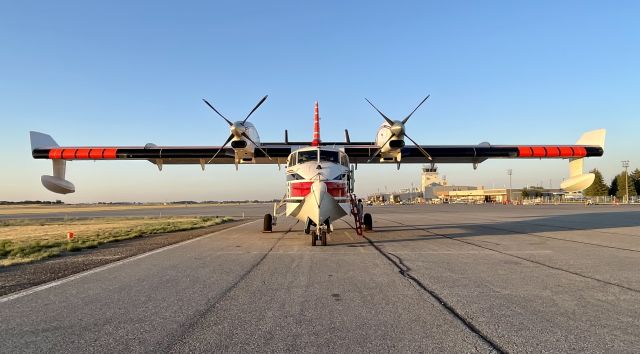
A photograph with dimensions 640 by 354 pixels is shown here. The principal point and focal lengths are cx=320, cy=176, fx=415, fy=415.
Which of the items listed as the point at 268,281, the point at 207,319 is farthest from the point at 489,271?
the point at 207,319

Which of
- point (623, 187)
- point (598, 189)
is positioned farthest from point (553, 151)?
point (598, 189)

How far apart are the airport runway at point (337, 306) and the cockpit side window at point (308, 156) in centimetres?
550

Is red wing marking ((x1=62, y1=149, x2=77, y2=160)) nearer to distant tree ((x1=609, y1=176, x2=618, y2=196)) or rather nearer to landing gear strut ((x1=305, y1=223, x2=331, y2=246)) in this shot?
landing gear strut ((x1=305, y1=223, x2=331, y2=246))

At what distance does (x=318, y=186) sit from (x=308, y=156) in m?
2.45

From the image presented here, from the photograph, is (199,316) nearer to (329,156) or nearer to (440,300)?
(440,300)

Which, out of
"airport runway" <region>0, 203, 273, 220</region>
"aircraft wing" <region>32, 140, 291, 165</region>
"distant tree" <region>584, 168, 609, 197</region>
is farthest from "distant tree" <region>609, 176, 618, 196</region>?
"aircraft wing" <region>32, 140, 291, 165</region>

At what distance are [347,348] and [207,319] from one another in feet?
5.94

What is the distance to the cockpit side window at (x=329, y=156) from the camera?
1471cm

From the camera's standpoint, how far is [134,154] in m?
20.8

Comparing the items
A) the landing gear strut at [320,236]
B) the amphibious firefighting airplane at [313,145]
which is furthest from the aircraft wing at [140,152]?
the landing gear strut at [320,236]

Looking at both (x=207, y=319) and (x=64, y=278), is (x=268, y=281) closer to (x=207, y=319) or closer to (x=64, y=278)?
(x=207, y=319)

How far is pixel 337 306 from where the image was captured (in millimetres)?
5336

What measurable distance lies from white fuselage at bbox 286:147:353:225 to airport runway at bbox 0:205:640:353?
290 centimetres

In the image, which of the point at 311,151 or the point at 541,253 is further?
the point at 311,151
